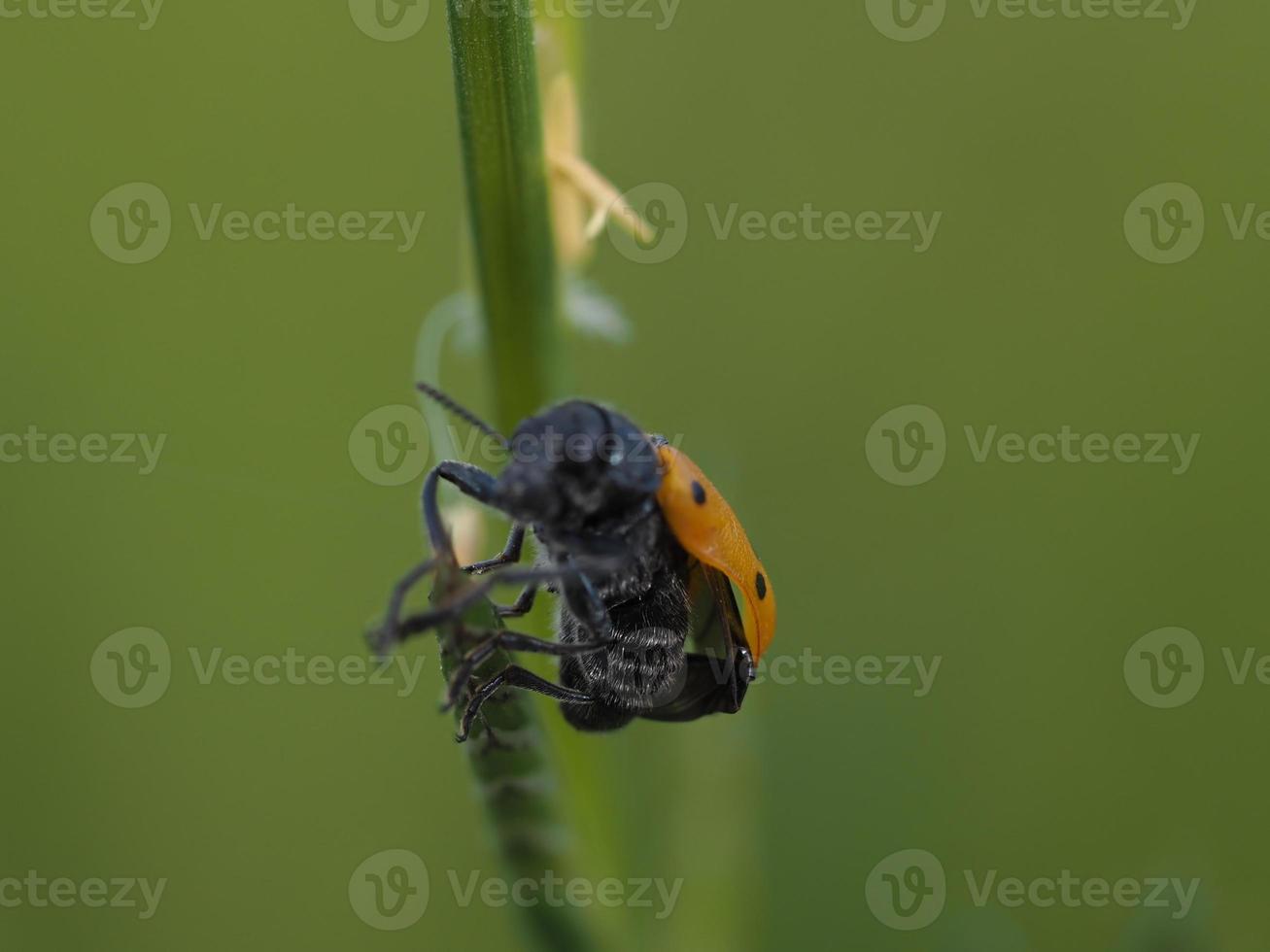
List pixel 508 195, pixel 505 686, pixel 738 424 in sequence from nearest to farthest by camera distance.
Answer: pixel 508 195 → pixel 505 686 → pixel 738 424

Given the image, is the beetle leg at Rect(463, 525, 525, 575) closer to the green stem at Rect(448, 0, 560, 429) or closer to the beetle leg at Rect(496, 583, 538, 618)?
the beetle leg at Rect(496, 583, 538, 618)

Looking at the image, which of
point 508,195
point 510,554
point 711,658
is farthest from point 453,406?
point 711,658

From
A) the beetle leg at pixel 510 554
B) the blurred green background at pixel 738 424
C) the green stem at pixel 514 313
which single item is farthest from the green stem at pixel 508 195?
the blurred green background at pixel 738 424

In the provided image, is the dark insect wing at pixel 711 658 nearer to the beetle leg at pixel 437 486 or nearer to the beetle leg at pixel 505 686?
the beetle leg at pixel 505 686

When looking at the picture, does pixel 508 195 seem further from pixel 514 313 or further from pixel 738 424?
pixel 738 424

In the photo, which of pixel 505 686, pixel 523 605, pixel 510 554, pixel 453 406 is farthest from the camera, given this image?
pixel 523 605

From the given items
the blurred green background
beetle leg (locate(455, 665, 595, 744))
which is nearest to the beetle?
beetle leg (locate(455, 665, 595, 744))

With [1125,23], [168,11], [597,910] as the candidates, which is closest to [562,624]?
[597,910]
